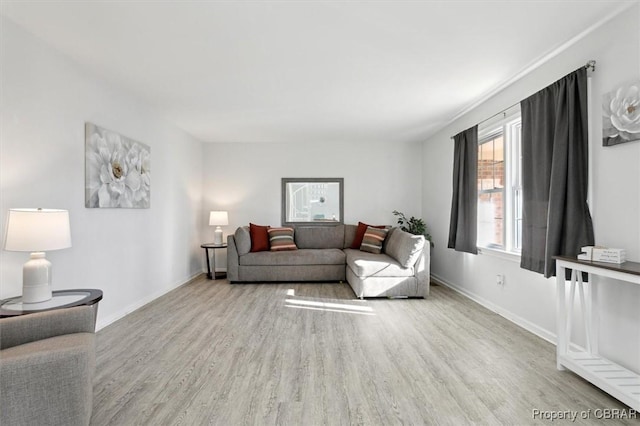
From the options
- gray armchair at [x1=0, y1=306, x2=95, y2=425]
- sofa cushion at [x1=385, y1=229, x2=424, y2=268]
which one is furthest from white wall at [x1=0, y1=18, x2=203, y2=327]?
sofa cushion at [x1=385, y1=229, x2=424, y2=268]

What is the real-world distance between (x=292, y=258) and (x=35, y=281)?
3.52 metres

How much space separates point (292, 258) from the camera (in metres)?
5.33

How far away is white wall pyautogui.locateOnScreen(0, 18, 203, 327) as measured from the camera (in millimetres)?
2338

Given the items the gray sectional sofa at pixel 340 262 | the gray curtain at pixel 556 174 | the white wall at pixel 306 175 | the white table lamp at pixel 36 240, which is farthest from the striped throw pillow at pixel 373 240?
the white table lamp at pixel 36 240

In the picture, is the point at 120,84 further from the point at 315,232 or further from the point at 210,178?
the point at 315,232

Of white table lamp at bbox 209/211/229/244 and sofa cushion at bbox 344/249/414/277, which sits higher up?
white table lamp at bbox 209/211/229/244

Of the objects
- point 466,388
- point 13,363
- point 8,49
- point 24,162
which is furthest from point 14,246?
point 466,388

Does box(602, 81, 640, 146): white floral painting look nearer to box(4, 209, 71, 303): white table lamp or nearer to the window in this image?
the window

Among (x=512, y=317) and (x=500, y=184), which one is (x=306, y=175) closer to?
(x=500, y=184)

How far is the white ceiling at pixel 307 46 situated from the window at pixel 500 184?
18.0 inches

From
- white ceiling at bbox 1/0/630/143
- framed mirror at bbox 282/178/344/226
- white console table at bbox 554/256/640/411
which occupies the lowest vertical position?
white console table at bbox 554/256/640/411

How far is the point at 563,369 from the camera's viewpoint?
7.63ft

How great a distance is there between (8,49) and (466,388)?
3.83 meters

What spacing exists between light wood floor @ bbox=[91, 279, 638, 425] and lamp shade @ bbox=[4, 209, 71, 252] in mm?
975
